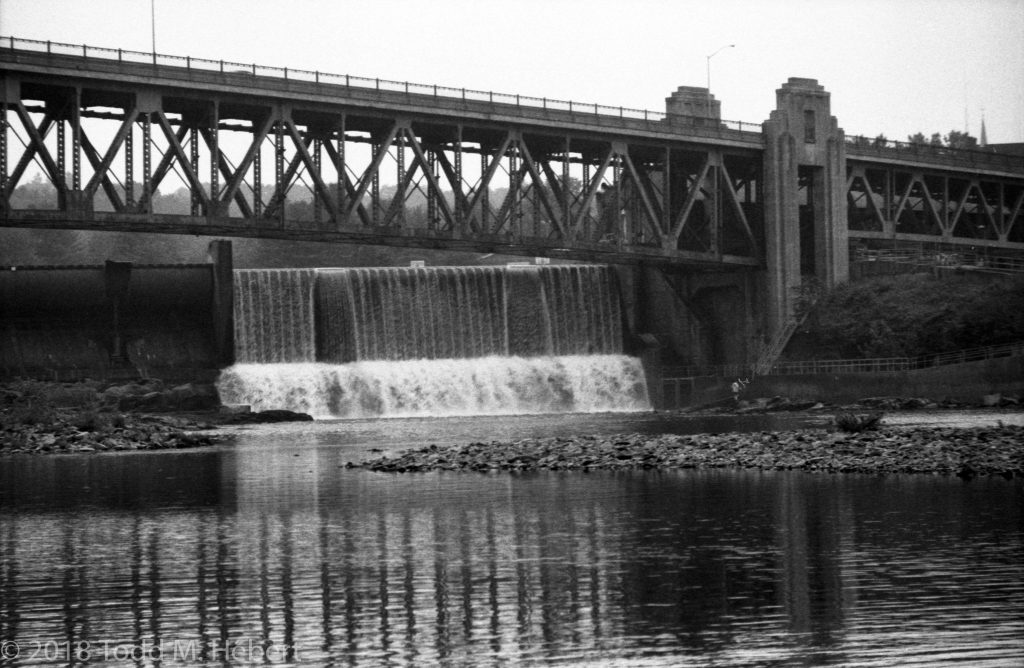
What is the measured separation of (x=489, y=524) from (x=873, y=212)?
3256 inches

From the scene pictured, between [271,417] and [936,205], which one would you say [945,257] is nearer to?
[936,205]

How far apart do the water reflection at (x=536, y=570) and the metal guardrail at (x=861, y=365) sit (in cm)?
4585

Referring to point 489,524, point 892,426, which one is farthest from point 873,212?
point 489,524

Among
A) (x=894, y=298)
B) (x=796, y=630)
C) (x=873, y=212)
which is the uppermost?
(x=873, y=212)

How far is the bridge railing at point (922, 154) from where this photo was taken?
4173 inches

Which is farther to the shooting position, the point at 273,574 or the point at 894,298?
the point at 894,298

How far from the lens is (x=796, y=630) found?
2200 centimetres

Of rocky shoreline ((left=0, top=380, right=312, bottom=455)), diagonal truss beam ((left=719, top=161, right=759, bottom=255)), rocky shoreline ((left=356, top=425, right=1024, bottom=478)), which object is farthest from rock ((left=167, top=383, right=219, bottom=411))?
rocky shoreline ((left=356, top=425, right=1024, bottom=478))

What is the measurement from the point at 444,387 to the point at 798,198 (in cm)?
2549

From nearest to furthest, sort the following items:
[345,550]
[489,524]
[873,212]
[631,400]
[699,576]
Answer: [699,576] → [345,550] → [489,524] → [631,400] → [873,212]

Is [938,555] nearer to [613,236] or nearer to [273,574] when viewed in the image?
[273,574]

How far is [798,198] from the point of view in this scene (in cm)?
10056

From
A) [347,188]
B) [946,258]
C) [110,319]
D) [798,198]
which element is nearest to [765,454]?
[347,188]

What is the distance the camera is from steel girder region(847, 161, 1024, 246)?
108125 mm
